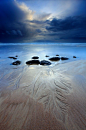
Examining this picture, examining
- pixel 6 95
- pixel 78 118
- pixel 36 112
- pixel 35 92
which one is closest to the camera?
pixel 78 118

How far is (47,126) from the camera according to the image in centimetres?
259

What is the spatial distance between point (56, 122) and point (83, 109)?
1449 mm

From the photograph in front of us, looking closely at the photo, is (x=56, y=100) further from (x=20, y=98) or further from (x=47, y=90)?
(x=20, y=98)

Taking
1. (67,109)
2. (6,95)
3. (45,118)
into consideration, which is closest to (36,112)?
(45,118)

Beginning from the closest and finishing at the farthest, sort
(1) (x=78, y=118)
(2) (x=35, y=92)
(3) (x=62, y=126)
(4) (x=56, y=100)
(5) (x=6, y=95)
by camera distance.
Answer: (3) (x=62, y=126) → (1) (x=78, y=118) → (4) (x=56, y=100) → (5) (x=6, y=95) → (2) (x=35, y=92)

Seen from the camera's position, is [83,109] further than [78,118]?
Yes

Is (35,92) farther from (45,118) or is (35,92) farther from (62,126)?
(62,126)

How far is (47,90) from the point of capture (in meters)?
4.58

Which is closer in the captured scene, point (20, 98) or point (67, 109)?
point (67, 109)

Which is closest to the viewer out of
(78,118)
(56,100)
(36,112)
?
(78,118)

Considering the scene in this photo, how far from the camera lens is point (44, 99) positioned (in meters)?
3.81

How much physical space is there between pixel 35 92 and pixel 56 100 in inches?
55.2

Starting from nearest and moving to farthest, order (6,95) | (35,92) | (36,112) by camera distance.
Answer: (36,112) < (6,95) < (35,92)

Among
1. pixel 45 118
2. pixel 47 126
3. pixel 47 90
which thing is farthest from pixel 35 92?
pixel 47 126
